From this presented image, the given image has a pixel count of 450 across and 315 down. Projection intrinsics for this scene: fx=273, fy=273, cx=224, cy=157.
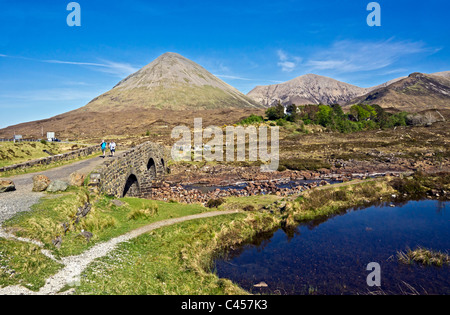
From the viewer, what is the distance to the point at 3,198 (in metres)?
13.6

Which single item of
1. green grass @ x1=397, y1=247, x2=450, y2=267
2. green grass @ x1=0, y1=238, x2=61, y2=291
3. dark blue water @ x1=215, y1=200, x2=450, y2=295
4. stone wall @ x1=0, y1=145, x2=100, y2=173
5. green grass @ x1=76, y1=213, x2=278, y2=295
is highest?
stone wall @ x1=0, y1=145, x2=100, y2=173

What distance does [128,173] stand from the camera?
76.4ft

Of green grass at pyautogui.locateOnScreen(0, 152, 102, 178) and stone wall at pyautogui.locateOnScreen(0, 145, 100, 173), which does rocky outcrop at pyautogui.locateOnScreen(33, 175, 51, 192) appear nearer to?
green grass at pyautogui.locateOnScreen(0, 152, 102, 178)

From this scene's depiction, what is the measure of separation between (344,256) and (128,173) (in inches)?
687

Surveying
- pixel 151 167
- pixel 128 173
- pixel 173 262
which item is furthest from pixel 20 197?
pixel 151 167

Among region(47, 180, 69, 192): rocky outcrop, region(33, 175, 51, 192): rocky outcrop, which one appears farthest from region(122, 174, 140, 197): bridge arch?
region(33, 175, 51, 192): rocky outcrop

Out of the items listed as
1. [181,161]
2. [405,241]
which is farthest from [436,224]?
[181,161]

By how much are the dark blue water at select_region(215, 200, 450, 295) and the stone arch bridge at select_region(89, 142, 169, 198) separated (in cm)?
928

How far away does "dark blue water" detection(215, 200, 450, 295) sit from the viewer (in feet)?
41.2

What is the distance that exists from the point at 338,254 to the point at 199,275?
28.2ft

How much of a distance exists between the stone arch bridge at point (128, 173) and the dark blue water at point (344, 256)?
9284 mm

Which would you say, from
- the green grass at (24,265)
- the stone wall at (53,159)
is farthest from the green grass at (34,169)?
the green grass at (24,265)

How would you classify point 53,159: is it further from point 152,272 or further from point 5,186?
point 152,272

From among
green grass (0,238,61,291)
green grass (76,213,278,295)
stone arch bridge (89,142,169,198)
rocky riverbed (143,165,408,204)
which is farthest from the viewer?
rocky riverbed (143,165,408,204)
